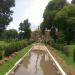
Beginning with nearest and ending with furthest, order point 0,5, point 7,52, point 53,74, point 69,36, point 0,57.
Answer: point 53,74 < point 0,57 < point 0,5 < point 7,52 < point 69,36

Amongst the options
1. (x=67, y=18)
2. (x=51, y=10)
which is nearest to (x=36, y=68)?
(x=67, y=18)

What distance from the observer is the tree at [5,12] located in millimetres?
25812

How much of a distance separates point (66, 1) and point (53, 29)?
31.6ft

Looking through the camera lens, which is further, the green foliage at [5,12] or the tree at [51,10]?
the tree at [51,10]

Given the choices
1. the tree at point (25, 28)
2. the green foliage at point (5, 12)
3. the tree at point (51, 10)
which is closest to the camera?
the green foliage at point (5, 12)

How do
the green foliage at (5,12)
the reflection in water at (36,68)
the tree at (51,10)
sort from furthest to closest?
the tree at (51,10), the green foliage at (5,12), the reflection in water at (36,68)

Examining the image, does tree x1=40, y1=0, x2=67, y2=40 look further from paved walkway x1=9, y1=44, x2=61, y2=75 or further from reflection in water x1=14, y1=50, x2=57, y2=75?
reflection in water x1=14, y1=50, x2=57, y2=75

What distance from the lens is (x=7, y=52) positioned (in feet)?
98.5

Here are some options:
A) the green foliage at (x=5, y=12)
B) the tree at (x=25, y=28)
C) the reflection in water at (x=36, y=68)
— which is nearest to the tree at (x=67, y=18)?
the green foliage at (x=5, y=12)

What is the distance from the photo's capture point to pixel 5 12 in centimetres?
2667

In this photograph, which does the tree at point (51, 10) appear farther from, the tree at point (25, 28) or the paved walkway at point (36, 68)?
the paved walkway at point (36, 68)

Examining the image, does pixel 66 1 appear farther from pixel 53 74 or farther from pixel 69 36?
pixel 53 74

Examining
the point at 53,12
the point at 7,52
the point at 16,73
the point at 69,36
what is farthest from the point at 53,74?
the point at 53,12

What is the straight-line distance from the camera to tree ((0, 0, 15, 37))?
25.8 m
